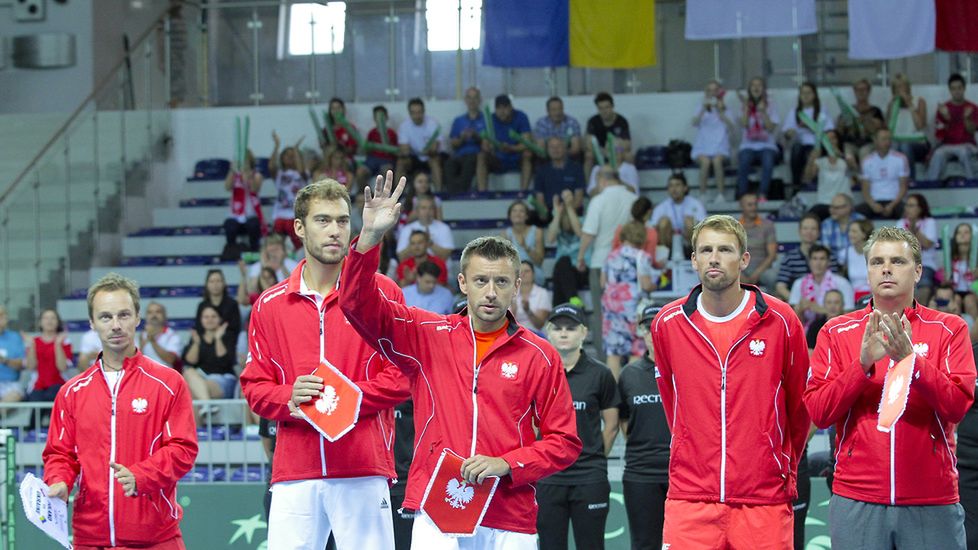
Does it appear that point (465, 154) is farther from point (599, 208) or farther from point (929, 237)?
point (929, 237)

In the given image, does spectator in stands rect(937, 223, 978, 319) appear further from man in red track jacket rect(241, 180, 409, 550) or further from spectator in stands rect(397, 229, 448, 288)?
man in red track jacket rect(241, 180, 409, 550)

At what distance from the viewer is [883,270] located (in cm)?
569

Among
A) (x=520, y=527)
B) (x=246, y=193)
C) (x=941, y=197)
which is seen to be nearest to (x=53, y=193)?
(x=246, y=193)

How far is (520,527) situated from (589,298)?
894cm

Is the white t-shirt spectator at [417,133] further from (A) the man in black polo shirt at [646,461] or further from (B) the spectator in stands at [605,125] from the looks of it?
(A) the man in black polo shirt at [646,461]

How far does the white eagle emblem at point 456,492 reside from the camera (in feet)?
17.0

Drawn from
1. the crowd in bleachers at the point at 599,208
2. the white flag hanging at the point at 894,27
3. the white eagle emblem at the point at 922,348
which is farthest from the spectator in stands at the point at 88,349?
the white flag hanging at the point at 894,27

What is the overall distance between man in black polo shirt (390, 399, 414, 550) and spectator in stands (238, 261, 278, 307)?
211 inches

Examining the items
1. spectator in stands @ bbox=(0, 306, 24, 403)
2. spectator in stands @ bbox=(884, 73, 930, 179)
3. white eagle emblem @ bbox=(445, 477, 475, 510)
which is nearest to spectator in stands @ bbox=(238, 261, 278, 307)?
spectator in stands @ bbox=(0, 306, 24, 403)

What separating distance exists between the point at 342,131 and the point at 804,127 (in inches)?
232

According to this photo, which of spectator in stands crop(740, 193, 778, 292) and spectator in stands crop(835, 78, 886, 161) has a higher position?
spectator in stands crop(835, 78, 886, 161)

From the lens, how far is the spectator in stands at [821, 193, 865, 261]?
13.7 m

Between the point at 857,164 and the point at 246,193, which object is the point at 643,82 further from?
the point at 246,193

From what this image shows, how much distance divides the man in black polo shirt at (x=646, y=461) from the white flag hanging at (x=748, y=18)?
29.6 ft
